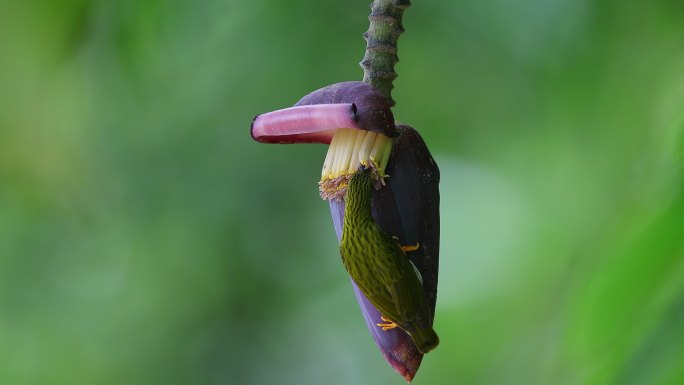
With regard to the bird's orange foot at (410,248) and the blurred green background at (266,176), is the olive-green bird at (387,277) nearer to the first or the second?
the bird's orange foot at (410,248)

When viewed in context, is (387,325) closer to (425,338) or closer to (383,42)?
(425,338)

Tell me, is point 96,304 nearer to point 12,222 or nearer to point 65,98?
point 12,222

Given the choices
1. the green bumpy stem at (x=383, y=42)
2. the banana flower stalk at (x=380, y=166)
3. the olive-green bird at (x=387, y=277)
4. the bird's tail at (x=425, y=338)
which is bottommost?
the bird's tail at (x=425, y=338)

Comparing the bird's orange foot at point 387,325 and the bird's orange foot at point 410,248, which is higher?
the bird's orange foot at point 410,248

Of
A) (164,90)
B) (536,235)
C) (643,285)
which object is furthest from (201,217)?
(643,285)

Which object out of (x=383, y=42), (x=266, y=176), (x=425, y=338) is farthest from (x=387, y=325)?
(x=266, y=176)

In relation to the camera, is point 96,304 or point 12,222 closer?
point 12,222

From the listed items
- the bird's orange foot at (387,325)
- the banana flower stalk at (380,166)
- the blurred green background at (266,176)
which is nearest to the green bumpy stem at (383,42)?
the banana flower stalk at (380,166)

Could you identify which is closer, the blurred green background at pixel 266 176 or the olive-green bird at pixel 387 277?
the olive-green bird at pixel 387 277
